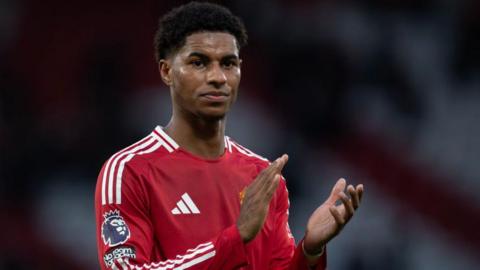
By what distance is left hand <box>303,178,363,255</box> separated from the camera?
311 cm

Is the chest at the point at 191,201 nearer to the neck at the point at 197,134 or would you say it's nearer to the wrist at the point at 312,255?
the neck at the point at 197,134

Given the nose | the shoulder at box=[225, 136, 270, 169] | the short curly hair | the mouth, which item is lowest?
the shoulder at box=[225, 136, 270, 169]

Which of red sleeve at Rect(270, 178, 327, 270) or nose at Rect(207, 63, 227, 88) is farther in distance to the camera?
red sleeve at Rect(270, 178, 327, 270)

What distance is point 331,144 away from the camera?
Answer: 632 centimetres

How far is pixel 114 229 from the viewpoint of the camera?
3064 mm

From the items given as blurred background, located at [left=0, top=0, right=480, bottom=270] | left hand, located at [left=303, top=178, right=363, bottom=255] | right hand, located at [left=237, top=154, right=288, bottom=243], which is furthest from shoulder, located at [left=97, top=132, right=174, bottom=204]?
blurred background, located at [left=0, top=0, right=480, bottom=270]

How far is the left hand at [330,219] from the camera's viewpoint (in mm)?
3105

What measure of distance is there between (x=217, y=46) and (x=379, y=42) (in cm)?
347

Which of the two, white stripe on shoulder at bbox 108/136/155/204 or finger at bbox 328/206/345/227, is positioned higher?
white stripe on shoulder at bbox 108/136/155/204

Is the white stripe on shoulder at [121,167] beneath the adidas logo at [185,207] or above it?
above

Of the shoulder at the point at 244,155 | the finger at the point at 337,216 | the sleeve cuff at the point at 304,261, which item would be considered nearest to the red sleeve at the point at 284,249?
the sleeve cuff at the point at 304,261

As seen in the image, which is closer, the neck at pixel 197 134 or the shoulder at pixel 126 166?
the shoulder at pixel 126 166

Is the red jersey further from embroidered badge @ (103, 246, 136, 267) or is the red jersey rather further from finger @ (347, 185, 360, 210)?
finger @ (347, 185, 360, 210)

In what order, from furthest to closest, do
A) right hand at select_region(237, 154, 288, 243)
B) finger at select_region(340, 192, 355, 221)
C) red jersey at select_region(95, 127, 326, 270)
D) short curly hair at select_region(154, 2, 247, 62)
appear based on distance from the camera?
short curly hair at select_region(154, 2, 247, 62) < finger at select_region(340, 192, 355, 221) < red jersey at select_region(95, 127, 326, 270) < right hand at select_region(237, 154, 288, 243)
